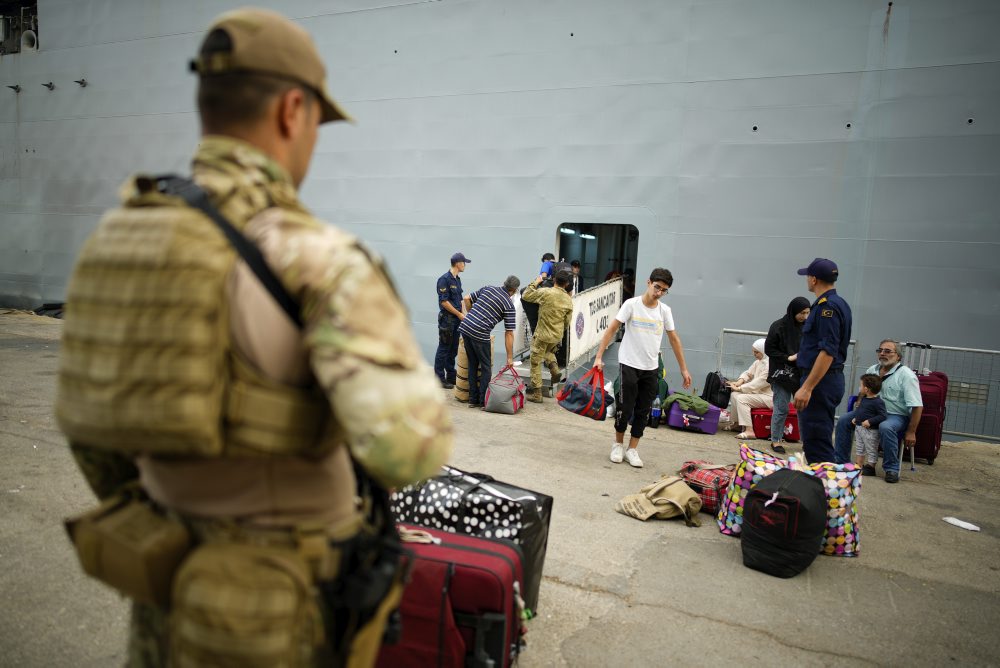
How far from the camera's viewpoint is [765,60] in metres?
8.33

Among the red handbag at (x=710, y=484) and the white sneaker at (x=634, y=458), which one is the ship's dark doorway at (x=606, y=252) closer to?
the white sneaker at (x=634, y=458)

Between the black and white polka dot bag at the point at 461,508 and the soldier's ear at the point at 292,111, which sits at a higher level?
the soldier's ear at the point at 292,111

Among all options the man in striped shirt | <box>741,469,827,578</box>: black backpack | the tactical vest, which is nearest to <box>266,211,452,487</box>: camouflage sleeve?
the tactical vest

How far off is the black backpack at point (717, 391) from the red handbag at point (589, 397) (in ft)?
4.73

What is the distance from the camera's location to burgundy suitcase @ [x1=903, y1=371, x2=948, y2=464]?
20.9 ft

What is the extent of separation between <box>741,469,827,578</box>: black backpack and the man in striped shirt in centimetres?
439

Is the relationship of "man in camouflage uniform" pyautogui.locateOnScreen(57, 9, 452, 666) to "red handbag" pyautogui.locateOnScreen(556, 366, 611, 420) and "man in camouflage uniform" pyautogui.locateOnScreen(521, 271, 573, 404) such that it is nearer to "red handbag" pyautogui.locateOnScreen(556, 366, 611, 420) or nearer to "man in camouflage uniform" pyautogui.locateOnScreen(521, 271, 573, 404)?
"red handbag" pyautogui.locateOnScreen(556, 366, 611, 420)

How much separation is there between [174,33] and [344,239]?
47.9 feet

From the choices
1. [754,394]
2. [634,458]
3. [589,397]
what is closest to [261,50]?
[634,458]

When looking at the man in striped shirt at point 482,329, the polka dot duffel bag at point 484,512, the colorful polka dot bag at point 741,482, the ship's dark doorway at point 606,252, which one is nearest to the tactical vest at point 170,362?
the polka dot duffel bag at point 484,512

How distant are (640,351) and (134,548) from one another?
194 inches

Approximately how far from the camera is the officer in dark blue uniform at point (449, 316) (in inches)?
352

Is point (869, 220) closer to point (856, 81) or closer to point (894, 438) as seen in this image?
point (856, 81)

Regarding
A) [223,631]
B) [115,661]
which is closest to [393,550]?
[223,631]
